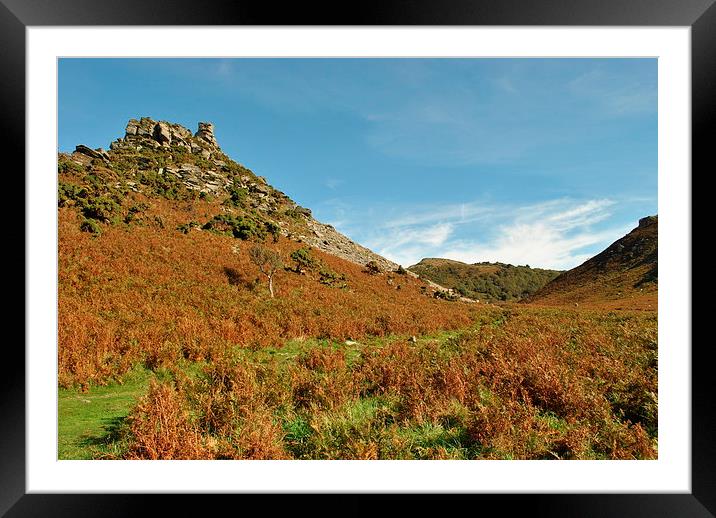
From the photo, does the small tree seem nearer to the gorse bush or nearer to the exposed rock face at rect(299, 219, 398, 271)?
the gorse bush

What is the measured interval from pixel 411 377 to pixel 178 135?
2368 inches

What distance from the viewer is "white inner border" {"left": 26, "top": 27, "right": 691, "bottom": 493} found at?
259 cm

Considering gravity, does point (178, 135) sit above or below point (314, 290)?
above

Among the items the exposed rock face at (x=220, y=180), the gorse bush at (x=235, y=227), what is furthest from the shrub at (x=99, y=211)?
the exposed rock face at (x=220, y=180)

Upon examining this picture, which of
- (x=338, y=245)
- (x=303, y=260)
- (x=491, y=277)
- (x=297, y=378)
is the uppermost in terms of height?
(x=338, y=245)

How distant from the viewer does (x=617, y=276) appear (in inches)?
1249

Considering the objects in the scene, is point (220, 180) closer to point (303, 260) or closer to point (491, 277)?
point (303, 260)

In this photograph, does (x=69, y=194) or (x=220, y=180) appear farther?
(x=220, y=180)
